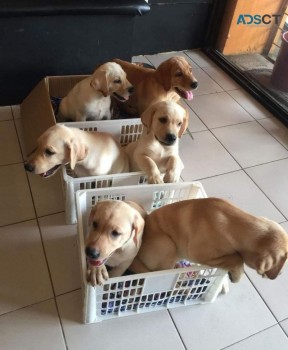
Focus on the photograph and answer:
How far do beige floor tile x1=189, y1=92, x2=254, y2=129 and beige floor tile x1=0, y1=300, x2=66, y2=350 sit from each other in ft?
4.56

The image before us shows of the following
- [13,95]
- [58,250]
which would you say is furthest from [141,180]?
[13,95]

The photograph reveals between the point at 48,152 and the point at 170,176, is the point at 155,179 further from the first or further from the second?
the point at 48,152

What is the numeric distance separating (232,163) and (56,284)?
1109 millimetres

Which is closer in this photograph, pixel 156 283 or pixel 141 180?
pixel 156 283

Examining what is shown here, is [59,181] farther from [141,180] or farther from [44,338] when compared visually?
[44,338]

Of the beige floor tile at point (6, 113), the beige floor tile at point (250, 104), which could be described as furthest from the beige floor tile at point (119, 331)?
the beige floor tile at point (250, 104)

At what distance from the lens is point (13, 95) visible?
194cm

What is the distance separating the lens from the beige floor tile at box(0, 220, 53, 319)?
1.22 meters

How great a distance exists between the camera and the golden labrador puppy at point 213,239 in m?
0.95

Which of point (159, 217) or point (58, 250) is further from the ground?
point (159, 217)

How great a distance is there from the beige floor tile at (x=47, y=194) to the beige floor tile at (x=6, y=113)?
459mm

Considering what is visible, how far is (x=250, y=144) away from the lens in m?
2.02

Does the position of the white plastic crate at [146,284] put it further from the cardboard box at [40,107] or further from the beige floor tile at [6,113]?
the beige floor tile at [6,113]

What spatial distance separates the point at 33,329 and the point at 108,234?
0.48m
